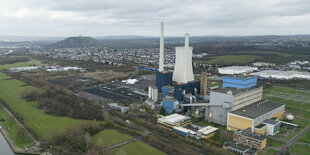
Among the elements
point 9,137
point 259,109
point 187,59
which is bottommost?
point 9,137

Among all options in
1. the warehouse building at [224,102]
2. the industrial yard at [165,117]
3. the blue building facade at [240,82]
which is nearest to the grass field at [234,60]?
the industrial yard at [165,117]

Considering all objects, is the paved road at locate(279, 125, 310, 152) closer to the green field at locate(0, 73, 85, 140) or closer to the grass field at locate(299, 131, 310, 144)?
the grass field at locate(299, 131, 310, 144)

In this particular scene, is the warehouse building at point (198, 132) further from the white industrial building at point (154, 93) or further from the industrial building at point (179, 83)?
the white industrial building at point (154, 93)

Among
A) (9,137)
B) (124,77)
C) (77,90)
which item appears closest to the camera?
(9,137)

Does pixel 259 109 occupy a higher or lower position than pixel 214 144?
higher

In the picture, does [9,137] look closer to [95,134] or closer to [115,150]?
[95,134]

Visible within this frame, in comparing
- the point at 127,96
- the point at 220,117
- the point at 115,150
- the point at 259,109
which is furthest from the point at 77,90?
the point at 259,109
